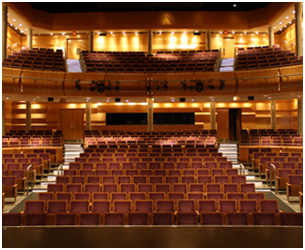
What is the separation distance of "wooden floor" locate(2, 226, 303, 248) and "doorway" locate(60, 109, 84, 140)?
38.4 ft

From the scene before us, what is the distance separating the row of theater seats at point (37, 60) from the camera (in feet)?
36.1

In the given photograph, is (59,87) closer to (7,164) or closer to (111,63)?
(111,63)

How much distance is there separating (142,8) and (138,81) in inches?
200

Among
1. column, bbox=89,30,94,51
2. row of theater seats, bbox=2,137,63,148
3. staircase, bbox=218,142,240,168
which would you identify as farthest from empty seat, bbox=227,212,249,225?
column, bbox=89,30,94,51

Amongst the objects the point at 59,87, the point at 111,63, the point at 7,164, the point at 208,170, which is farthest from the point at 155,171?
the point at 111,63

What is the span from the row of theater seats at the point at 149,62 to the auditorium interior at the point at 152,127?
5cm

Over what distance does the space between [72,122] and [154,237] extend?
12.2 metres

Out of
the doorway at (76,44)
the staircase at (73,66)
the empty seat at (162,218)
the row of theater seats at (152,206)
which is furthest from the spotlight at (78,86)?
the empty seat at (162,218)

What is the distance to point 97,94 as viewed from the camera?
11180 mm

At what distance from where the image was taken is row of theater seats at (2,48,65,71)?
11.0m

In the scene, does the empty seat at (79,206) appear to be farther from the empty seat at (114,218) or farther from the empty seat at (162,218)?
the empty seat at (162,218)

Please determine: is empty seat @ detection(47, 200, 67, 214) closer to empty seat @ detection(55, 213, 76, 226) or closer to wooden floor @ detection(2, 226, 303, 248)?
empty seat @ detection(55, 213, 76, 226)

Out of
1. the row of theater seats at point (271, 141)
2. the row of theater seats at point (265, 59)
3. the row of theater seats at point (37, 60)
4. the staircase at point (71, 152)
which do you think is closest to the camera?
the staircase at point (71, 152)

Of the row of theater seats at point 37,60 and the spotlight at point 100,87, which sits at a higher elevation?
the row of theater seats at point 37,60
